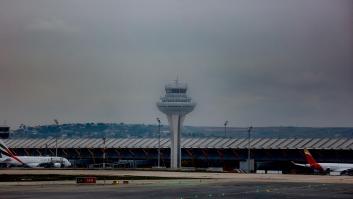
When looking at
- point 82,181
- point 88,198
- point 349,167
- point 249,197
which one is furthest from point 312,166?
point 88,198

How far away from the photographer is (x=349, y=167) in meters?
172

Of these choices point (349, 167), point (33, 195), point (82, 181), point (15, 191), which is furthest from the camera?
point (349, 167)

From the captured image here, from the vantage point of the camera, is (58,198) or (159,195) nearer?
(58,198)

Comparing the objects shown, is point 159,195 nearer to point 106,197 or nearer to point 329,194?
point 106,197

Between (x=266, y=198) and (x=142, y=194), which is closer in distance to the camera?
(x=266, y=198)

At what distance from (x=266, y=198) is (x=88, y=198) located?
1981 cm

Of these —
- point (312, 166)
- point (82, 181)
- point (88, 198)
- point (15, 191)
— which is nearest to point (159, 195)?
point (88, 198)

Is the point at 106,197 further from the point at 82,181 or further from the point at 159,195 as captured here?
the point at 82,181

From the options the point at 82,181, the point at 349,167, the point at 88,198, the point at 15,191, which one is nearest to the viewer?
the point at 88,198

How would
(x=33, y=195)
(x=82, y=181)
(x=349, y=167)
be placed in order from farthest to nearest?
(x=349, y=167), (x=82, y=181), (x=33, y=195)

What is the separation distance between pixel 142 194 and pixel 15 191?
16.3 m

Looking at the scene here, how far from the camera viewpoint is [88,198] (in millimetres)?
70938

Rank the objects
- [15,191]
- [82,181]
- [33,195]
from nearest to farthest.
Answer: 1. [33,195]
2. [15,191]
3. [82,181]

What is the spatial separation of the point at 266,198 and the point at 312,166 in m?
102
